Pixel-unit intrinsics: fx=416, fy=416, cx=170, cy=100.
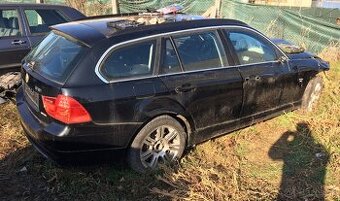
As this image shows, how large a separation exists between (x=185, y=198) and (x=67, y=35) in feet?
Result: 6.82

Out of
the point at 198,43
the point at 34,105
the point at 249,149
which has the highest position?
the point at 198,43

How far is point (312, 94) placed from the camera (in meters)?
6.36

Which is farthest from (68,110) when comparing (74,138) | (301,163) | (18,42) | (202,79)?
(18,42)

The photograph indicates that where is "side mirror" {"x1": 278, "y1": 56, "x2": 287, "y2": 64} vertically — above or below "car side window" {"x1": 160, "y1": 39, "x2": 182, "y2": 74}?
below

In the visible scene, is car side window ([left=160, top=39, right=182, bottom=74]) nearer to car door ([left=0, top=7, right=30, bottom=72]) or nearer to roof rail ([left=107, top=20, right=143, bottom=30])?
roof rail ([left=107, top=20, right=143, bottom=30])

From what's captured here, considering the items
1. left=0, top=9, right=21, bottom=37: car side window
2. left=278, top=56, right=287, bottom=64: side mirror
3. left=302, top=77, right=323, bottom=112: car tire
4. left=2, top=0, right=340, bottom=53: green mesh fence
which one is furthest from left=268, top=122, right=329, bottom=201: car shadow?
left=0, top=9, right=21, bottom=37: car side window

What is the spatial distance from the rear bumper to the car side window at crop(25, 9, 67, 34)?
11.5ft

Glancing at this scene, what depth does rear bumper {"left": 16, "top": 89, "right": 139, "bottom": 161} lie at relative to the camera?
3934 millimetres

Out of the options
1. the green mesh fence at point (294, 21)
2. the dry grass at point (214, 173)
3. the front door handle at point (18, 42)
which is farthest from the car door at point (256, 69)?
the green mesh fence at point (294, 21)

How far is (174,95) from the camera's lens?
442 centimetres

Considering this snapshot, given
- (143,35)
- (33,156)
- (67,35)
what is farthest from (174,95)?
(33,156)

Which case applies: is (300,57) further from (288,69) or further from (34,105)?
(34,105)

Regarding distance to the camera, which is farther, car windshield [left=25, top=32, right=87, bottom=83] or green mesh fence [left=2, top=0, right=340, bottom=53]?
green mesh fence [left=2, top=0, right=340, bottom=53]

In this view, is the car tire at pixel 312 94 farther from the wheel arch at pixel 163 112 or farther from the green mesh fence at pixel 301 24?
the green mesh fence at pixel 301 24
